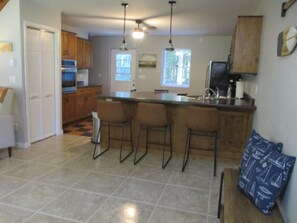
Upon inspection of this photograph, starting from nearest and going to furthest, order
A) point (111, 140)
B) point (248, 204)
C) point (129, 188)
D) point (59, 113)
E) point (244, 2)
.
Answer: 1. point (248, 204)
2. point (129, 188)
3. point (244, 2)
4. point (111, 140)
5. point (59, 113)

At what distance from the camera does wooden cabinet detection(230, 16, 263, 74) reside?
3.61m

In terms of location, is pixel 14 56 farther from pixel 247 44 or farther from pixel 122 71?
pixel 122 71

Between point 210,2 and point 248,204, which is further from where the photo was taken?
point 210,2

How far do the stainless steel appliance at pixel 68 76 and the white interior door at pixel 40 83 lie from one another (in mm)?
1001

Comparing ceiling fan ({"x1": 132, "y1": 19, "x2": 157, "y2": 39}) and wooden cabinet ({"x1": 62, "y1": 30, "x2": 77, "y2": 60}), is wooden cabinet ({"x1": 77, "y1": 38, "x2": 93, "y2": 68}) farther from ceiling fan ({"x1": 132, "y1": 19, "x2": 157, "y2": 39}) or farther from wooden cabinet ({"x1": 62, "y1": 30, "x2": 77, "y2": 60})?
ceiling fan ({"x1": 132, "y1": 19, "x2": 157, "y2": 39})

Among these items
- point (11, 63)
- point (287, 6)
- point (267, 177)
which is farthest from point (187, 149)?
point (11, 63)

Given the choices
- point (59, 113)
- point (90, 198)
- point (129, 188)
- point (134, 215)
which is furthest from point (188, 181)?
point (59, 113)

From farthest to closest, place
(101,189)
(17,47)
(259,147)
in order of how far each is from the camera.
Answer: (17,47) → (101,189) → (259,147)

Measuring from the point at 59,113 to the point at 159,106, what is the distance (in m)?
2.50

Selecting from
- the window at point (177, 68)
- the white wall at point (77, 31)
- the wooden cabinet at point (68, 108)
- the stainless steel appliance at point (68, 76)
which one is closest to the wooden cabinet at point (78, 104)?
the wooden cabinet at point (68, 108)

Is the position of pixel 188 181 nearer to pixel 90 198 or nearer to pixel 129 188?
pixel 129 188

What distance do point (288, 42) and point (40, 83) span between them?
410 cm

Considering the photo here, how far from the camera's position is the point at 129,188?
9.94 ft

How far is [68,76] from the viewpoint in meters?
6.16
